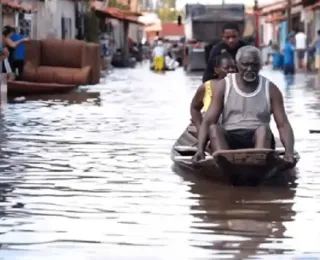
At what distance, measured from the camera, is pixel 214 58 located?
41.6ft

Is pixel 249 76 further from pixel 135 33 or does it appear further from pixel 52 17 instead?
pixel 135 33

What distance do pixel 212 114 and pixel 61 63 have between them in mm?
18440

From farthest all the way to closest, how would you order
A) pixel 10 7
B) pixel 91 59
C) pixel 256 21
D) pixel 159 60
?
pixel 256 21, pixel 159 60, pixel 10 7, pixel 91 59

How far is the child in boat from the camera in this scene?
11197mm

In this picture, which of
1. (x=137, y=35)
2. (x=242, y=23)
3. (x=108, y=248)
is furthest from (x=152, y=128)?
(x=137, y=35)

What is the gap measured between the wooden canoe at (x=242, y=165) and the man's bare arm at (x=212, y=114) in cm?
18

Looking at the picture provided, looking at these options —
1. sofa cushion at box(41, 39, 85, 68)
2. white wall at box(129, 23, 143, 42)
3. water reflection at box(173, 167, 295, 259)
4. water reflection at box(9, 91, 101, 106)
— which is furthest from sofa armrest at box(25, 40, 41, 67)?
white wall at box(129, 23, 143, 42)

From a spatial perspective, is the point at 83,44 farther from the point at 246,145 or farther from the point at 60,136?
the point at 246,145

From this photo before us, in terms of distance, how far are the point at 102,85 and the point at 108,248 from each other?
2377cm

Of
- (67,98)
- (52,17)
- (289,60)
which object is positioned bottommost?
(67,98)

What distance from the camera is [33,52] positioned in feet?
92.6

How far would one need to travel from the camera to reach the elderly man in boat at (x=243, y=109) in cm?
1046

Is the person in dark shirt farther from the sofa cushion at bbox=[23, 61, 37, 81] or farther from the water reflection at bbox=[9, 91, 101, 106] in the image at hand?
the sofa cushion at bbox=[23, 61, 37, 81]

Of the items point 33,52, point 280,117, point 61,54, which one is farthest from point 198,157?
point 61,54
